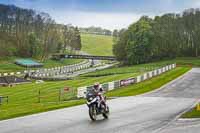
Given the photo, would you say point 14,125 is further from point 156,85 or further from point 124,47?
point 124,47

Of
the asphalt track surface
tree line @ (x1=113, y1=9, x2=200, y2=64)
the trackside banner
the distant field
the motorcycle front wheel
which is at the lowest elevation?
the distant field

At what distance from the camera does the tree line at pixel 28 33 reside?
514 ft

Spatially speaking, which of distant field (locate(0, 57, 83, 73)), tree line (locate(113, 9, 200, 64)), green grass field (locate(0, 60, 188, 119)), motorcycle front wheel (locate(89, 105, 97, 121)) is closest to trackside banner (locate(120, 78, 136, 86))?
green grass field (locate(0, 60, 188, 119))

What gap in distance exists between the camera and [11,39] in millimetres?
159750

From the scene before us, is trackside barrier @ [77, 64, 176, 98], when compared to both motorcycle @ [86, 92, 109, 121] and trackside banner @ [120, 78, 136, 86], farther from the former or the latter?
motorcycle @ [86, 92, 109, 121]

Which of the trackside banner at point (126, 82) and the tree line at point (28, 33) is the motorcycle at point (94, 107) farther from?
the tree line at point (28, 33)

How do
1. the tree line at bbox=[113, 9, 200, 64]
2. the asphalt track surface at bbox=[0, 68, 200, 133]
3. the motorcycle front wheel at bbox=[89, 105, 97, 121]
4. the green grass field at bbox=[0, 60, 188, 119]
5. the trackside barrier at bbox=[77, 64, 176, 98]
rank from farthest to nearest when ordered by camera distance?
the tree line at bbox=[113, 9, 200, 64], the trackside barrier at bbox=[77, 64, 176, 98], the green grass field at bbox=[0, 60, 188, 119], the motorcycle front wheel at bbox=[89, 105, 97, 121], the asphalt track surface at bbox=[0, 68, 200, 133]

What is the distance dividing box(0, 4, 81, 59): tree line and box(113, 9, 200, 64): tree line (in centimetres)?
3161

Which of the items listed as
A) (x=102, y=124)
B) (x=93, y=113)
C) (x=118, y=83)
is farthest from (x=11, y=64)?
(x=102, y=124)

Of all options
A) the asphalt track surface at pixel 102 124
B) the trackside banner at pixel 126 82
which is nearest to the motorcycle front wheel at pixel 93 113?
the asphalt track surface at pixel 102 124

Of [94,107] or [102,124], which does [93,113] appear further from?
[102,124]

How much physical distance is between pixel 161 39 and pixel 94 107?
384ft

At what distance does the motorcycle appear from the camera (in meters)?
21.3

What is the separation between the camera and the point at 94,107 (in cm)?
2155
